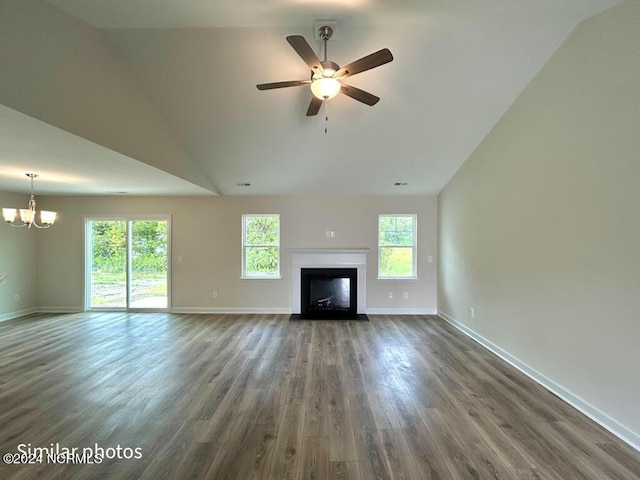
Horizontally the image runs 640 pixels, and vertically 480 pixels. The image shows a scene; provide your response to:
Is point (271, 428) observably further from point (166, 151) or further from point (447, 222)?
point (447, 222)

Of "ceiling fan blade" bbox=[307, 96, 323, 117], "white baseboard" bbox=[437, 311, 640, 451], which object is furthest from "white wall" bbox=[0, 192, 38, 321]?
"white baseboard" bbox=[437, 311, 640, 451]

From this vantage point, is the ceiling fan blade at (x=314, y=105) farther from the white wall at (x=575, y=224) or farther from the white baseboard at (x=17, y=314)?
the white baseboard at (x=17, y=314)

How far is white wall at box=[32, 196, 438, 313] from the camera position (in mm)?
5898

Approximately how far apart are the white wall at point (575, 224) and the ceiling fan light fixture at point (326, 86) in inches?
84.9

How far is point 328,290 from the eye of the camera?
19.0ft

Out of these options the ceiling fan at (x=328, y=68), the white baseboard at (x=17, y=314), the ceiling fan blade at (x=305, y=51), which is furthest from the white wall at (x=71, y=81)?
the white baseboard at (x=17, y=314)

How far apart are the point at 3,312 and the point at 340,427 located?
6785mm

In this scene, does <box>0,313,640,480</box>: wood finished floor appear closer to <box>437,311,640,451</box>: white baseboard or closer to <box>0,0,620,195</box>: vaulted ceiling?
<box>437,311,640,451</box>: white baseboard

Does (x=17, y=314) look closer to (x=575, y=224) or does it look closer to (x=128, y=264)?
(x=128, y=264)

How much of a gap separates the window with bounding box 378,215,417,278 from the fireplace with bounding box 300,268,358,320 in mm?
676

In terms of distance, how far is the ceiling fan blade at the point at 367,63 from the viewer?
2.09m

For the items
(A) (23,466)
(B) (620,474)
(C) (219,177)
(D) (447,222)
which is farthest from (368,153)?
(A) (23,466)

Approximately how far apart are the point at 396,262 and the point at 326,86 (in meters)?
4.27

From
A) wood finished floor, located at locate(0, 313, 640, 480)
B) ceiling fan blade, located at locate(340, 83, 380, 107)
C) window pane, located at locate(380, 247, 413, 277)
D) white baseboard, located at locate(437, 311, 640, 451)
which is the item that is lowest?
wood finished floor, located at locate(0, 313, 640, 480)
